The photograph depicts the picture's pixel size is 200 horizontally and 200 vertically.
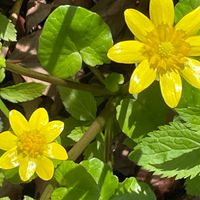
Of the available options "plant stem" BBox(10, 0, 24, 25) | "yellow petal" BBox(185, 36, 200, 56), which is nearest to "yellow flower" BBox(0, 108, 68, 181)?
"yellow petal" BBox(185, 36, 200, 56)

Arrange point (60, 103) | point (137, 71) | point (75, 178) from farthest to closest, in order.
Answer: point (60, 103), point (75, 178), point (137, 71)

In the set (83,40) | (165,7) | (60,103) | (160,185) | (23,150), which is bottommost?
(160,185)

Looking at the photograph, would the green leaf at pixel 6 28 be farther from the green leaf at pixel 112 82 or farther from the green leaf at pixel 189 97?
the green leaf at pixel 189 97

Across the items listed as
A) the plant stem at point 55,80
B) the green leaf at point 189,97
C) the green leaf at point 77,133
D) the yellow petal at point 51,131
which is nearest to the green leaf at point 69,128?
the green leaf at point 77,133

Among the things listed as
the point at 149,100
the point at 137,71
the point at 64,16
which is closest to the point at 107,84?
the point at 149,100

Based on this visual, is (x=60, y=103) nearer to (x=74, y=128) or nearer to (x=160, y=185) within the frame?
(x=74, y=128)

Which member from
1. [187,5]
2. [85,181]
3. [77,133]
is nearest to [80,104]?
[77,133]

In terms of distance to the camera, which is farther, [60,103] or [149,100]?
[60,103]
